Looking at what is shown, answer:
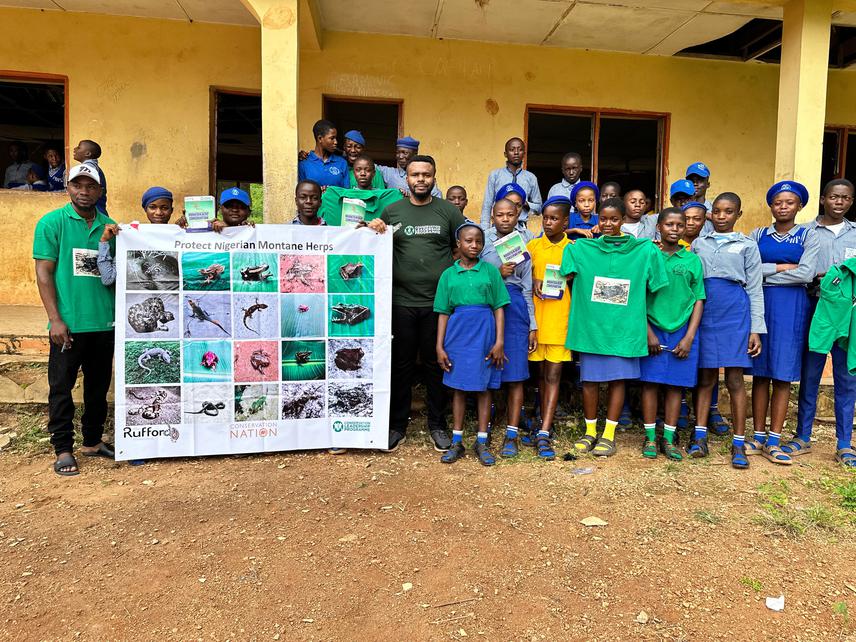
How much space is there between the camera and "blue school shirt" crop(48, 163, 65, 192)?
267 inches

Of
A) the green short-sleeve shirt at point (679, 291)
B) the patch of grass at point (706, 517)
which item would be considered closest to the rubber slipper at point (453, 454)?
the patch of grass at point (706, 517)

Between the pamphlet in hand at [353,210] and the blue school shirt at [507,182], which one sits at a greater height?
the blue school shirt at [507,182]

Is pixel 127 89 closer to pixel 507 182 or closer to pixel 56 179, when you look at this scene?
pixel 56 179

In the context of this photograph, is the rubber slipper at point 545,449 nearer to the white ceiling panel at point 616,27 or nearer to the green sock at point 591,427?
the green sock at point 591,427

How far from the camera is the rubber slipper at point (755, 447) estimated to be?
4.07m

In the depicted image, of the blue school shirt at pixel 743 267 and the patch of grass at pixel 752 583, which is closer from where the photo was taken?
the patch of grass at pixel 752 583

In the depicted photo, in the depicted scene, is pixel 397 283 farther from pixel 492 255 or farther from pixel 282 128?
pixel 282 128

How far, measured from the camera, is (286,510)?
3115 mm

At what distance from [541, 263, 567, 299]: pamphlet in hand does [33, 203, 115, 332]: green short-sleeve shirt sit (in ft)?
9.56

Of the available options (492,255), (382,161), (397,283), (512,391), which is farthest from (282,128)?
(382,161)

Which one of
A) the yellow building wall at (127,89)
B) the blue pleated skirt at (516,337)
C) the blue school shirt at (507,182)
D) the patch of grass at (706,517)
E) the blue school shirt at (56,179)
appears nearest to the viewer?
the patch of grass at (706,517)

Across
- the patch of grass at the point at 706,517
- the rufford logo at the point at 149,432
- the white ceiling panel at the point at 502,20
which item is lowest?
the patch of grass at the point at 706,517

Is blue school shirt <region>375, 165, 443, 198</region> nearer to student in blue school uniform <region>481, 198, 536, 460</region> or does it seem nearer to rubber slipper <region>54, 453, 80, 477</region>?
student in blue school uniform <region>481, 198, 536, 460</region>

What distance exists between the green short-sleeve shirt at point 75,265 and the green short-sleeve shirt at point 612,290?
10.2 ft
